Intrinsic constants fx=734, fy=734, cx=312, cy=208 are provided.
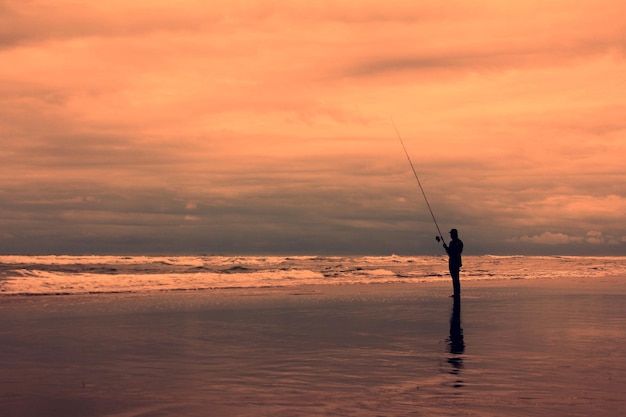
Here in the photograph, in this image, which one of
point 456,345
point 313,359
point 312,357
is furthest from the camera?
point 456,345

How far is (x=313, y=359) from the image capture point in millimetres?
Answer: 11484

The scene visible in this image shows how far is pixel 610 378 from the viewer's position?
966 centimetres

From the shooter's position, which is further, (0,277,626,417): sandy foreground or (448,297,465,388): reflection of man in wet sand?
(448,297,465,388): reflection of man in wet sand

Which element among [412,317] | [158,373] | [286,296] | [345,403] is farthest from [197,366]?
[286,296]

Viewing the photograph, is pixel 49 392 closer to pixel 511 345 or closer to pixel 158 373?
pixel 158 373

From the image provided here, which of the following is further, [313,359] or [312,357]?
[312,357]

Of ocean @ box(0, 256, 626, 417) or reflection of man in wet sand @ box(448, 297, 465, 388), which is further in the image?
reflection of man in wet sand @ box(448, 297, 465, 388)

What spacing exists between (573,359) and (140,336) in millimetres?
8071

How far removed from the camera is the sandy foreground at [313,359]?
8.29 meters

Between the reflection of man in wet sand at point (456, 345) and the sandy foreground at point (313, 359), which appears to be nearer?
the sandy foreground at point (313, 359)

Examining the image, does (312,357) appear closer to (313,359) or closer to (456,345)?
(313,359)

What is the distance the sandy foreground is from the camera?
27.2 feet

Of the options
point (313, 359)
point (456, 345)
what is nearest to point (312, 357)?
point (313, 359)

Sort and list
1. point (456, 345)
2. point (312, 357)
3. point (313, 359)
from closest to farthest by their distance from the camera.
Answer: point (313, 359)
point (312, 357)
point (456, 345)
